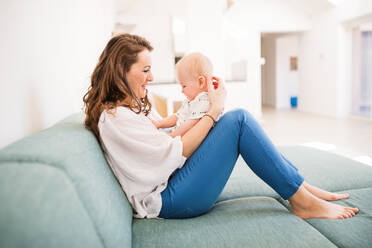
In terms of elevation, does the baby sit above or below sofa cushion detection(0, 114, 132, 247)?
above

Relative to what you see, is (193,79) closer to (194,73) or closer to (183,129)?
(194,73)

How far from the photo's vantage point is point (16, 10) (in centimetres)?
94

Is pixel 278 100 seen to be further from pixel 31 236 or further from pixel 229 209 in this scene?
pixel 31 236

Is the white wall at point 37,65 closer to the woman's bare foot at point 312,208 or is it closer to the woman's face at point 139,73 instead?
the woman's face at point 139,73

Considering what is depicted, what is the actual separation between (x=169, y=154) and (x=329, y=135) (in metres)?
4.06

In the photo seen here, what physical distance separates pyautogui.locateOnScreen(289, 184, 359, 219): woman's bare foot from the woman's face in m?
0.82

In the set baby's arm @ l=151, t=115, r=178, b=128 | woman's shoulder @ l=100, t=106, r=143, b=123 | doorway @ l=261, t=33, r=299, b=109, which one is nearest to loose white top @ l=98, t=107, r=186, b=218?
woman's shoulder @ l=100, t=106, r=143, b=123

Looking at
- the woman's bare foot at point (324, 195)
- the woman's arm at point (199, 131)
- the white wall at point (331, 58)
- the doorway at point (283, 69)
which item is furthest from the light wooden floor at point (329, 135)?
the doorway at point (283, 69)

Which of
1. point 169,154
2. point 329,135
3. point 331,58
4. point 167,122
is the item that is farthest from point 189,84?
point 331,58

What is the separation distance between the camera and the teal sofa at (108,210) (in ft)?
1.75

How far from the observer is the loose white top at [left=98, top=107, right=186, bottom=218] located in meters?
0.99

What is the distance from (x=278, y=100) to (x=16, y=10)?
8.82 m

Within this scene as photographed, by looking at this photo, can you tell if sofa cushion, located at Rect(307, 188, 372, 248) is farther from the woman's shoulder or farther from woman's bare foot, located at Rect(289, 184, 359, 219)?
the woman's shoulder

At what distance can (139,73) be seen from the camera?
1.18m
